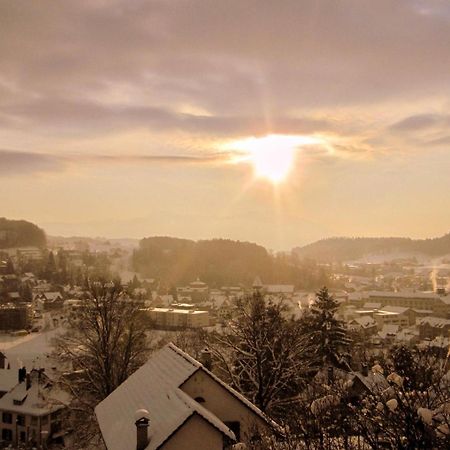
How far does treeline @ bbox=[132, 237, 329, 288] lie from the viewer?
6806 inches

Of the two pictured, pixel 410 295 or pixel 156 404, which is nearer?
pixel 156 404

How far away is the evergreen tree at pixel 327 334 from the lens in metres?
30.5

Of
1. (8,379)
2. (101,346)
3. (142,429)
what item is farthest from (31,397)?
(142,429)

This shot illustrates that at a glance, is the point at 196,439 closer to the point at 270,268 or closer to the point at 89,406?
the point at 89,406

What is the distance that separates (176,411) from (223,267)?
166355mm

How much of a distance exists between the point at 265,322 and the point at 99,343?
7.85m

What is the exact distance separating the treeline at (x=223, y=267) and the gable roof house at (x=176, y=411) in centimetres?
15102

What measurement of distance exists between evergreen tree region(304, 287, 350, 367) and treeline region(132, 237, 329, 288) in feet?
445

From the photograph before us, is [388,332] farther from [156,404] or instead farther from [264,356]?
[156,404]

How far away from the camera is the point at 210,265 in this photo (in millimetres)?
180375

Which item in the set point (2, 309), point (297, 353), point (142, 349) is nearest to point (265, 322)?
point (297, 353)

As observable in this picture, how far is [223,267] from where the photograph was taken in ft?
589

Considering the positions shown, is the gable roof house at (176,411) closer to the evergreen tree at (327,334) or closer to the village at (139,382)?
the village at (139,382)

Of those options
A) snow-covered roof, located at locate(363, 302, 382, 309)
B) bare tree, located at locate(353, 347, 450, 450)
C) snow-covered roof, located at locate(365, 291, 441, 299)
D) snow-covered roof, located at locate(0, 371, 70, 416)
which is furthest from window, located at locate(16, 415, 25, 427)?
snow-covered roof, located at locate(365, 291, 441, 299)
